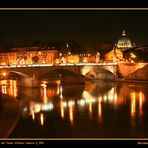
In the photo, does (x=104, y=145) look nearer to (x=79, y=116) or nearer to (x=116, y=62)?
(x=79, y=116)

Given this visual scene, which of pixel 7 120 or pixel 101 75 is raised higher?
pixel 101 75

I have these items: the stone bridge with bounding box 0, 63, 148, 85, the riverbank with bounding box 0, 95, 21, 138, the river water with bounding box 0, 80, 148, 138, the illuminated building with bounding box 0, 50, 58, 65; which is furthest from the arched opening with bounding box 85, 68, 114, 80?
the riverbank with bounding box 0, 95, 21, 138

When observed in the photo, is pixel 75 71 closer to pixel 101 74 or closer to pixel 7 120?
pixel 101 74

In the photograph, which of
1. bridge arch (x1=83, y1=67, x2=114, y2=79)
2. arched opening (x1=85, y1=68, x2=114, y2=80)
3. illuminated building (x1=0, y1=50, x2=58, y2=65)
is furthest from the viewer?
arched opening (x1=85, y1=68, x2=114, y2=80)

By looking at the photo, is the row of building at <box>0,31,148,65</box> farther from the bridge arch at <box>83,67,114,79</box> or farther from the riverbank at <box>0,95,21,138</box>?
the riverbank at <box>0,95,21,138</box>

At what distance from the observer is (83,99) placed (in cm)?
731

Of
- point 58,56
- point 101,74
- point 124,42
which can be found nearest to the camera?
point 101,74

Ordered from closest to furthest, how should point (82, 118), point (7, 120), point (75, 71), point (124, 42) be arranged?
point (7, 120) → point (82, 118) → point (75, 71) → point (124, 42)

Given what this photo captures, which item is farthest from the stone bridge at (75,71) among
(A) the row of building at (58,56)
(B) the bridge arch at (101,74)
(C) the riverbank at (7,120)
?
(C) the riverbank at (7,120)

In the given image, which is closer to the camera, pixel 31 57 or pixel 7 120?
pixel 7 120

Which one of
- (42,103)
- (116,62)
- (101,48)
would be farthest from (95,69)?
(42,103)

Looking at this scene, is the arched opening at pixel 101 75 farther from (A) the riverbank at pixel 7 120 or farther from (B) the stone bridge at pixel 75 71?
(A) the riverbank at pixel 7 120

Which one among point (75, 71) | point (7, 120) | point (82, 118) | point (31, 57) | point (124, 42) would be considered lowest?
point (82, 118)

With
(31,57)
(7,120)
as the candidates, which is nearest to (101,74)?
(31,57)
